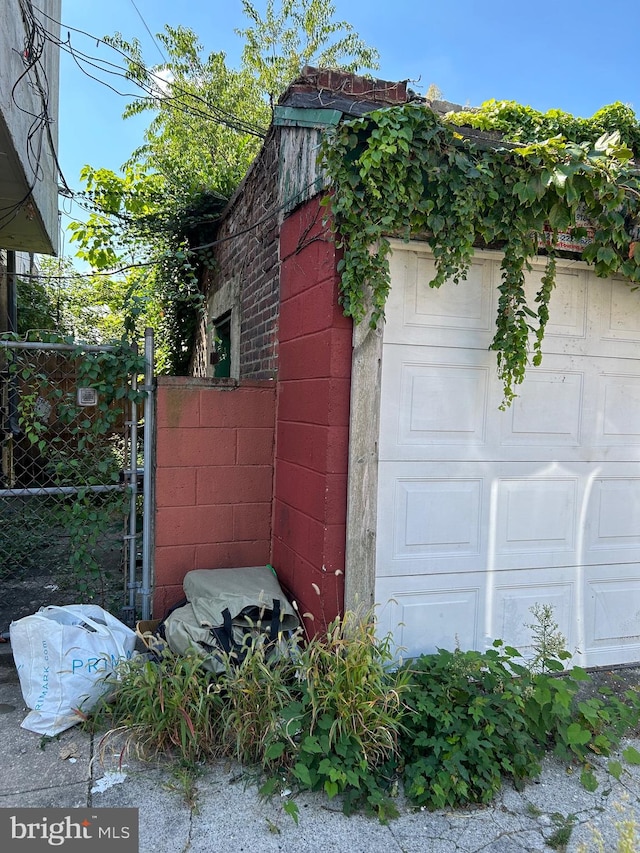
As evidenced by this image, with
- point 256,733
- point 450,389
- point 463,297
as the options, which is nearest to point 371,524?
point 450,389

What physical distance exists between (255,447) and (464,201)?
2027mm

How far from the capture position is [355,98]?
344 centimetres

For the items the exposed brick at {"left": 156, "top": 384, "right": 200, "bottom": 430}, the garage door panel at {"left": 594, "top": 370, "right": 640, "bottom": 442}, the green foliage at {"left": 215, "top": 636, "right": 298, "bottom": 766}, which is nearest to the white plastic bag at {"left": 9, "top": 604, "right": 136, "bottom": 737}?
the green foliage at {"left": 215, "top": 636, "right": 298, "bottom": 766}

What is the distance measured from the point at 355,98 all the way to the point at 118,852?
3.96m

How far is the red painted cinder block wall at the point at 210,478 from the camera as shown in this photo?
364 cm

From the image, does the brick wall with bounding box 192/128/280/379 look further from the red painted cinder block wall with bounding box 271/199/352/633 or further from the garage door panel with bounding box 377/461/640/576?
the garage door panel with bounding box 377/461/640/576

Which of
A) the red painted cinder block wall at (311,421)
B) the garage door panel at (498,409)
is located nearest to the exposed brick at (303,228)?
the red painted cinder block wall at (311,421)

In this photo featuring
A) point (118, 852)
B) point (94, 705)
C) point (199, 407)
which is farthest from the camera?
point (199, 407)

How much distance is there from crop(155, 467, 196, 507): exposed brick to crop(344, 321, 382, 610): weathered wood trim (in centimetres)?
123

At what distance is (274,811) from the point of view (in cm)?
227

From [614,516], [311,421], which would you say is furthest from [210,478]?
[614,516]

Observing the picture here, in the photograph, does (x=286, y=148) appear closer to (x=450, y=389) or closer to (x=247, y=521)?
(x=450, y=389)

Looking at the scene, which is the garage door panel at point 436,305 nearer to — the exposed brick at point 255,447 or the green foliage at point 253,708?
the exposed brick at point 255,447

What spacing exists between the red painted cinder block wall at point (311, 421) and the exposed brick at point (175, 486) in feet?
1.89
